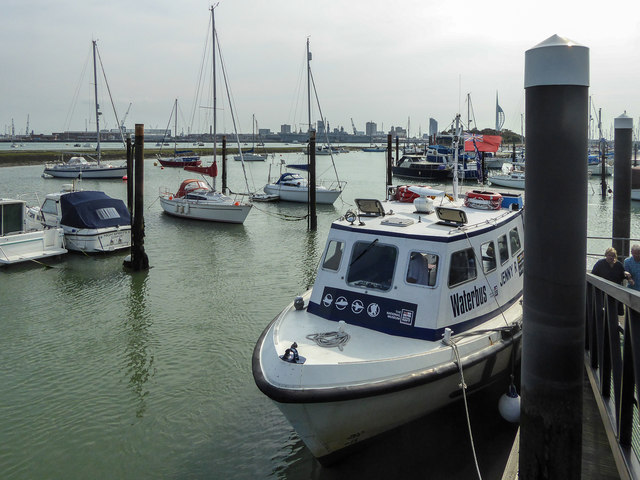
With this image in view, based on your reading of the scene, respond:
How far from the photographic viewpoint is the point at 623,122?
1220 cm

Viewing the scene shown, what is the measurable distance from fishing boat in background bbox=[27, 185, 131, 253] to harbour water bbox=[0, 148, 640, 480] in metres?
1.35

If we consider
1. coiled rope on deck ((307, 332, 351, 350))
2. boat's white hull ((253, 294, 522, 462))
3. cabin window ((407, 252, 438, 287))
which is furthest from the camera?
cabin window ((407, 252, 438, 287))

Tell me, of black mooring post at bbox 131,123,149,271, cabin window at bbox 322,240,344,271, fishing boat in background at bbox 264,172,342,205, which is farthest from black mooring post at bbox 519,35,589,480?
fishing boat in background at bbox 264,172,342,205

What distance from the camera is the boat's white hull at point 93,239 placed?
70.7ft

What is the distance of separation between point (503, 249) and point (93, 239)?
17024 millimetres

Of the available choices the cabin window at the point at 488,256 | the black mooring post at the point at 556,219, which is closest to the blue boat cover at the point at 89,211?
the cabin window at the point at 488,256

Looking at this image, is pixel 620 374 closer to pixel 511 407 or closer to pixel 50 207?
pixel 511 407

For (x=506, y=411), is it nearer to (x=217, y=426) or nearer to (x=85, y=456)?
(x=217, y=426)

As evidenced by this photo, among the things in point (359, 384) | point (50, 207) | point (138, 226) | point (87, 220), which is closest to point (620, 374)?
point (359, 384)

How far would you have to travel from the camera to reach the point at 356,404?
6.77 metres

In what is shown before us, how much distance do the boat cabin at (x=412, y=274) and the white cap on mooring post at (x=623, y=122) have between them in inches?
192

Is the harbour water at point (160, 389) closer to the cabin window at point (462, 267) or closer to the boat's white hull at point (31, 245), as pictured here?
the boat's white hull at point (31, 245)

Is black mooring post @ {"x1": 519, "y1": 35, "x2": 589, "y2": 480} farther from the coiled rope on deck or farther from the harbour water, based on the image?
the coiled rope on deck

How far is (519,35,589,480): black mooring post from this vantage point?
4148 mm
